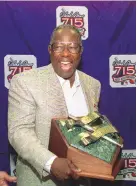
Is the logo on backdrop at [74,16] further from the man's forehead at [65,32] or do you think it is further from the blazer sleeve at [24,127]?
the blazer sleeve at [24,127]

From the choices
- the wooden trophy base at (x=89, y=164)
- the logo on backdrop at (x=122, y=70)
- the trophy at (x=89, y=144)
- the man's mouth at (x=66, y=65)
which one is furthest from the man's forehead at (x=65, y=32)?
the logo on backdrop at (x=122, y=70)

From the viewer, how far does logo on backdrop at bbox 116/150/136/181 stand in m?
2.32

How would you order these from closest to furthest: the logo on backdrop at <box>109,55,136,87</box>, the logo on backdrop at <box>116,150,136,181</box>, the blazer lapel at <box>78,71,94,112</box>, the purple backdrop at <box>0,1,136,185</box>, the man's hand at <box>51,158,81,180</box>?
1. the man's hand at <box>51,158,81,180</box>
2. the blazer lapel at <box>78,71,94,112</box>
3. the purple backdrop at <box>0,1,136,185</box>
4. the logo on backdrop at <box>109,55,136,87</box>
5. the logo on backdrop at <box>116,150,136,181</box>

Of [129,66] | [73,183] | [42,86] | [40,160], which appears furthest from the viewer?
[129,66]

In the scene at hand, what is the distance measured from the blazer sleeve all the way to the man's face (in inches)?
7.4

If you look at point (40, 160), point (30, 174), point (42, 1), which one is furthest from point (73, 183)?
point (42, 1)

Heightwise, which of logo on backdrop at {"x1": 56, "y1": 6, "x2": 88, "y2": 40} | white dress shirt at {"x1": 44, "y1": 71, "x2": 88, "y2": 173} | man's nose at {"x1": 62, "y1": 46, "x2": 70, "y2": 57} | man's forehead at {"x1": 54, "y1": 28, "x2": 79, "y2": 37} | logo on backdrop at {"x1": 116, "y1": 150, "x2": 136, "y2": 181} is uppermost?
logo on backdrop at {"x1": 56, "y1": 6, "x2": 88, "y2": 40}

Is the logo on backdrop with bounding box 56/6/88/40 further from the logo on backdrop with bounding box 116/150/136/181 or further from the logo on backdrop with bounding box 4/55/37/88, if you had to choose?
the logo on backdrop with bounding box 116/150/136/181

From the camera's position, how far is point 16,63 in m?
2.14

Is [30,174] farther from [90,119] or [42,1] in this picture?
[42,1]

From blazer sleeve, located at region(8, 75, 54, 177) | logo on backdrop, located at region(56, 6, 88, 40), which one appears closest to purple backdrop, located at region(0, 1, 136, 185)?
logo on backdrop, located at region(56, 6, 88, 40)

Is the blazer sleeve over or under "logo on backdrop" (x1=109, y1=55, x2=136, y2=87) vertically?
under

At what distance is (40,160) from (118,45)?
1148 millimetres

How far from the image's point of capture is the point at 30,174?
4.80 feet
